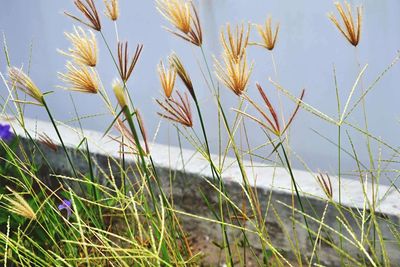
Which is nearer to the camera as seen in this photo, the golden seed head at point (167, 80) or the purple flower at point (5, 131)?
the golden seed head at point (167, 80)

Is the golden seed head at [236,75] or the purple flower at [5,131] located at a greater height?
the golden seed head at [236,75]

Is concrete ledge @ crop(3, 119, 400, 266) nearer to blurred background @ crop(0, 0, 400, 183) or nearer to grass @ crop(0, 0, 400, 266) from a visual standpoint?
grass @ crop(0, 0, 400, 266)

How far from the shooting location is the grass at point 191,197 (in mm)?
1212

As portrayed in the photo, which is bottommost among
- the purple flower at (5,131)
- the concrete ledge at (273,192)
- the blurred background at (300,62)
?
the concrete ledge at (273,192)

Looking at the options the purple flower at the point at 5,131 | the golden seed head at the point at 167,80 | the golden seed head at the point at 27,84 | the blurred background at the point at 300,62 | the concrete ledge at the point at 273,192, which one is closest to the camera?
the golden seed head at the point at 27,84

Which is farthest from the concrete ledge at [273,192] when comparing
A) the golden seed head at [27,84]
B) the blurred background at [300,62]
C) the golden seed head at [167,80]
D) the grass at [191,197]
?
the golden seed head at [27,84]

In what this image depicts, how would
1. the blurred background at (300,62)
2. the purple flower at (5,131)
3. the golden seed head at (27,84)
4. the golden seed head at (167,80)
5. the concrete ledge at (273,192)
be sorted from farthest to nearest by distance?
the purple flower at (5,131) → the blurred background at (300,62) → the concrete ledge at (273,192) → the golden seed head at (167,80) → the golden seed head at (27,84)

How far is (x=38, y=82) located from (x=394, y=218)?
245 centimetres

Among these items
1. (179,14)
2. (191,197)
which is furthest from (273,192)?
(179,14)

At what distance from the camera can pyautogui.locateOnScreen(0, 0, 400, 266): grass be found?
121 cm

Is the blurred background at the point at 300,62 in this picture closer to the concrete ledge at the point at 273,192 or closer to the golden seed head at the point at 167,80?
the concrete ledge at the point at 273,192

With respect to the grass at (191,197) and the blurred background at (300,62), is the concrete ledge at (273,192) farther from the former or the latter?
the blurred background at (300,62)

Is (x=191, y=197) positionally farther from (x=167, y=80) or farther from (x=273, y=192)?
(x=167, y=80)

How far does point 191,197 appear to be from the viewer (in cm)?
228
